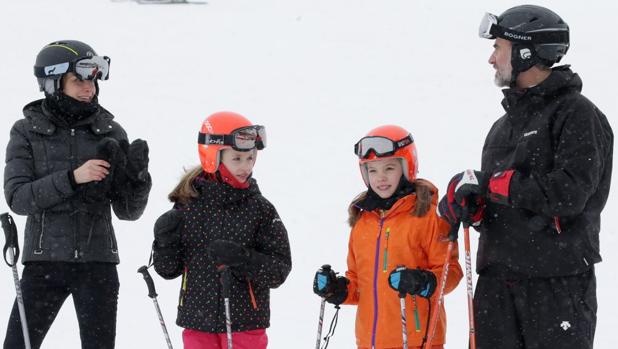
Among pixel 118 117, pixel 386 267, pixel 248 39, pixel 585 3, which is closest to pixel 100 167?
pixel 386 267

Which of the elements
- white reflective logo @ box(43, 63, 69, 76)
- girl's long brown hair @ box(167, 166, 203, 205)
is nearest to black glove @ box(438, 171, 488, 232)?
girl's long brown hair @ box(167, 166, 203, 205)

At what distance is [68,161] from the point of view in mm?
5453

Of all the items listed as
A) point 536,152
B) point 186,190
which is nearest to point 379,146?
point 536,152

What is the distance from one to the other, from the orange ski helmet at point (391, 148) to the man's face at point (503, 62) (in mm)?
684

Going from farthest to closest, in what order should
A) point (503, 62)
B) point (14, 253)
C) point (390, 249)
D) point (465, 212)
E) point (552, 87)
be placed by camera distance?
1. point (14, 253)
2. point (390, 249)
3. point (503, 62)
4. point (465, 212)
5. point (552, 87)

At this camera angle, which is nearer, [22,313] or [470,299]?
[470,299]

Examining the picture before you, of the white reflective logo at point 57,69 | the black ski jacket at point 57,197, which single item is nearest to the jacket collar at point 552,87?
the black ski jacket at point 57,197

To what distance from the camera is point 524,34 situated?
4781 mm

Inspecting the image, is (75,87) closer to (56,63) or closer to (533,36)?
(56,63)

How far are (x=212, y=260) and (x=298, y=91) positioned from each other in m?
10.6

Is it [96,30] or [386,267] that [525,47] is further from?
[96,30]

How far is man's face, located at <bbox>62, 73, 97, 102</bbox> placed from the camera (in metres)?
5.53

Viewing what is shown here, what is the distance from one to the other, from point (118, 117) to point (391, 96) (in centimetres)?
440

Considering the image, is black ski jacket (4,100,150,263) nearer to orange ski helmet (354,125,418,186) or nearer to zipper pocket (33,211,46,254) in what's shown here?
zipper pocket (33,211,46,254)
